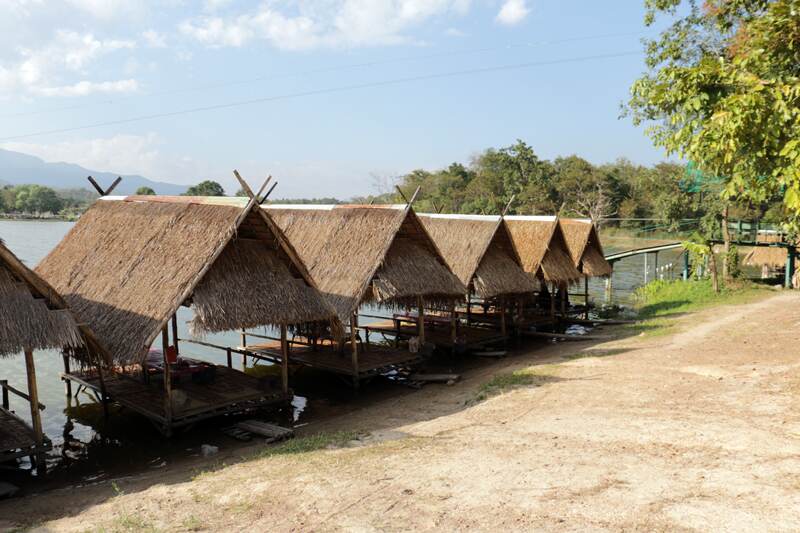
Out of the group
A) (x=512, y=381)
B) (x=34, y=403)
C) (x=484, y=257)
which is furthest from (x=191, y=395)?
(x=484, y=257)

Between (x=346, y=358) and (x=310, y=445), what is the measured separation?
4.94m

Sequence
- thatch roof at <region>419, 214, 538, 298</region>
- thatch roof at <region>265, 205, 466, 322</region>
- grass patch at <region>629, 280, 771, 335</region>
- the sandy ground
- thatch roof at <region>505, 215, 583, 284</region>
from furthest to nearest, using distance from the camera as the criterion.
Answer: grass patch at <region>629, 280, 771, 335</region> → thatch roof at <region>505, 215, 583, 284</region> → thatch roof at <region>419, 214, 538, 298</region> → thatch roof at <region>265, 205, 466, 322</region> → the sandy ground

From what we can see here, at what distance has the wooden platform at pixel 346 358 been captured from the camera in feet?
38.9

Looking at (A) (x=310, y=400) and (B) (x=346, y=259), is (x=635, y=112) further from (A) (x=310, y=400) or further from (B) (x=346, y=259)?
(A) (x=310, y=400)

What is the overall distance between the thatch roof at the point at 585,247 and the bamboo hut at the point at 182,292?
12.4m

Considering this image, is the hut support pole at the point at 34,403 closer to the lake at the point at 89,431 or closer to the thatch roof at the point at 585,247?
the lake at the point at 89,431

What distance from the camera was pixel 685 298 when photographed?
21375 millimetres

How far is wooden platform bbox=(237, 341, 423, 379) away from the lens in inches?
467

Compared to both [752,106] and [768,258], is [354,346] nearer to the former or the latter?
[752,106]

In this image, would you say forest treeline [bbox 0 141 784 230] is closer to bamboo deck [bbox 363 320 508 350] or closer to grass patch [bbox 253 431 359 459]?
bamboo deck [bbox 363 320 508 350]

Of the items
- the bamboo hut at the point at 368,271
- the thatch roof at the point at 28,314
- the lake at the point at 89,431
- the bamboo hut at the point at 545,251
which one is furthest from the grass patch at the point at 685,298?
the thatch roof at the point at 28,314

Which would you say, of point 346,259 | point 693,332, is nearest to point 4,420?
point 346,259

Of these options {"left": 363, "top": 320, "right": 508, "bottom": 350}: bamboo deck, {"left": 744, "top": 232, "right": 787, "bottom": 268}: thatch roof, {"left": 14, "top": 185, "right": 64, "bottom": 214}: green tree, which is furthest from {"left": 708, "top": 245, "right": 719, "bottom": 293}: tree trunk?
{"left": 14, "top": 185, "right": 64, "bottom": 214}: green tree

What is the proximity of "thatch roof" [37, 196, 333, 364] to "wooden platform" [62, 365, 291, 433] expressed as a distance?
125cm
